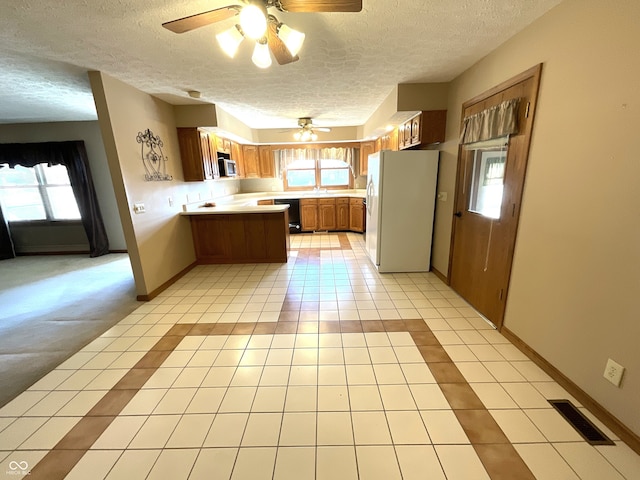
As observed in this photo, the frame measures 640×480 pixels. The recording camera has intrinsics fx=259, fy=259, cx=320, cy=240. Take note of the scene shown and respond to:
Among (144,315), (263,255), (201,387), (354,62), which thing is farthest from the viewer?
(263,255)

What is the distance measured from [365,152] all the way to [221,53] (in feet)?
14.6

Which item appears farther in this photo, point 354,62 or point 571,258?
point 354,62

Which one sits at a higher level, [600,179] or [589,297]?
[600,179]

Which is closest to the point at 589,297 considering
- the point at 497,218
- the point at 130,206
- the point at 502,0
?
the point at 497,218

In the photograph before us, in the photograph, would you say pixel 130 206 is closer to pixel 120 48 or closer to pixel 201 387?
pixel 120 48

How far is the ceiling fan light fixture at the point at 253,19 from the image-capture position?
1336 millimetres

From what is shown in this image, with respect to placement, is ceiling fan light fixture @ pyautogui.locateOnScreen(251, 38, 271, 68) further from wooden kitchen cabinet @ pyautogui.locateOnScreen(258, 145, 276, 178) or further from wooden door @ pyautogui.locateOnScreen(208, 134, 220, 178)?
wooden kitchen cabinet @ pyautogui.locateOnScreen(258, 145, 276, 178)

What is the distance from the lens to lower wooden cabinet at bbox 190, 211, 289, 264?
422cm

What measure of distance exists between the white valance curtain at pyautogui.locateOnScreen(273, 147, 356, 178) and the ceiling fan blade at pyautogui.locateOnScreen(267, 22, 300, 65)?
4710 mm

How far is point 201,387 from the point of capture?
1.80 meters

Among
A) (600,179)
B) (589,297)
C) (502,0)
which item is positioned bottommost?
(589,297)

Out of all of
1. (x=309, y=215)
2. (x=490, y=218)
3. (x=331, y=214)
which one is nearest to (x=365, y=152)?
(x=331, y=214)

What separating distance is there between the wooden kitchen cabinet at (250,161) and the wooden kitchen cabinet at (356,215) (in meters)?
2.49

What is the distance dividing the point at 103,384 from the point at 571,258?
331 cm
